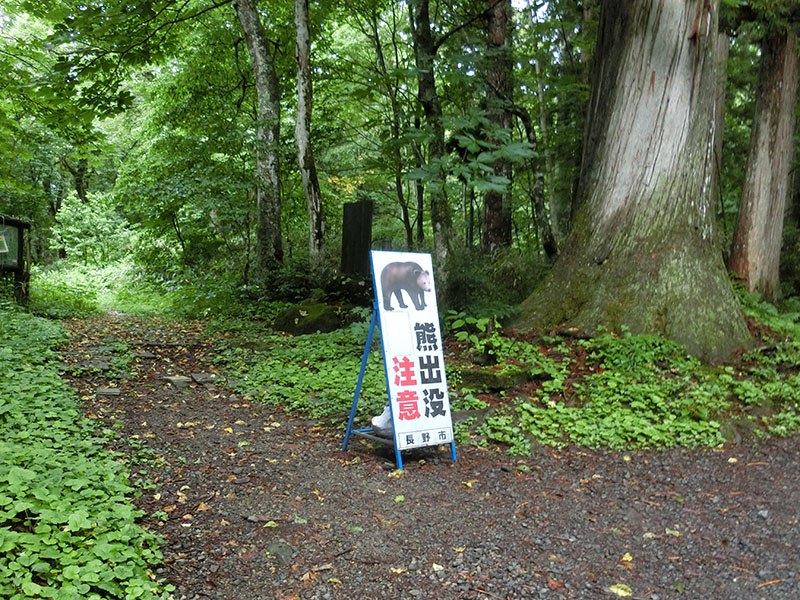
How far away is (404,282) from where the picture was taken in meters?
4.38

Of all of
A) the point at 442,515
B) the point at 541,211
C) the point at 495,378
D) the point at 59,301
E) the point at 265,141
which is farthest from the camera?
the point at 59,301

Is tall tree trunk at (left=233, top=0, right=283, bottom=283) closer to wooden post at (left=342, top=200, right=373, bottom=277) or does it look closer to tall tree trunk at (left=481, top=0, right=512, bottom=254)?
wooden post at (left=342, top=200, right=373, bottom=277)

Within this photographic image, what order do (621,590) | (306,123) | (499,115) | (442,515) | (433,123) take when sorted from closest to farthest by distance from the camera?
(621,590)
(442,515)
(433,123)
(306,123)
(499,115)

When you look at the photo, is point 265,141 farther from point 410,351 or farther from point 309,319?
point 410,351

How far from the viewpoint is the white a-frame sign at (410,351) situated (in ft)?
13.8

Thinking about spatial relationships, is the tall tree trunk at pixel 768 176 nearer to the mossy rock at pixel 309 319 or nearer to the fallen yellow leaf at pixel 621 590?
the mossy rock at pixel 309 319

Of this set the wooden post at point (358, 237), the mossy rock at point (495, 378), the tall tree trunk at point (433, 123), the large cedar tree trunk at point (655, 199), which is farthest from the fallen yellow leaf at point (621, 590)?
the wooden post at point (358, 237)

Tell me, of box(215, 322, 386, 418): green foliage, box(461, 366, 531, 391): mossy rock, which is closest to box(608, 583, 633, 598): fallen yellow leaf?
box(461, 366, 531, 391): mossy rock

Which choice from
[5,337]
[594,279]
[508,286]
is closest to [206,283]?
[5,337]

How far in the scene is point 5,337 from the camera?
252 inches

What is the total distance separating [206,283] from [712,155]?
10.0 meters

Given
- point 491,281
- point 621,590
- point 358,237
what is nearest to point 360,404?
point 621,590

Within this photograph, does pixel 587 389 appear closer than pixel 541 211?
Yes

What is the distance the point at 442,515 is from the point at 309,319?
549cm
